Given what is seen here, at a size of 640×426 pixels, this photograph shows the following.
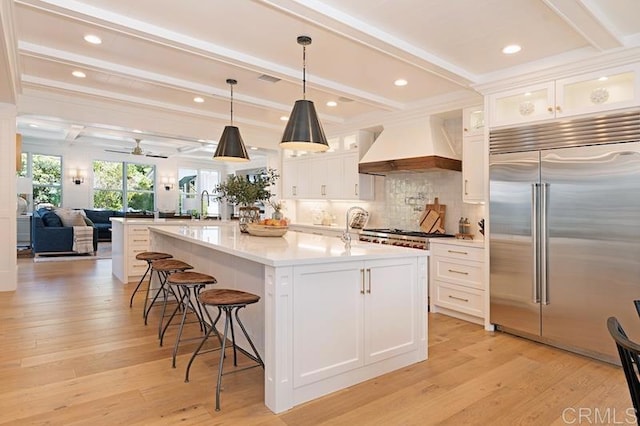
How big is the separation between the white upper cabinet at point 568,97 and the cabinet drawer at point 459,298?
1.78m

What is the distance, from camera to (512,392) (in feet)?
8.64

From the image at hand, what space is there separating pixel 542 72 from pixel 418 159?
5.65 ft

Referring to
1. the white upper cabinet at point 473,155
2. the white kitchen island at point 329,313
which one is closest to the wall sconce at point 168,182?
the white kitchen island at point 329,313

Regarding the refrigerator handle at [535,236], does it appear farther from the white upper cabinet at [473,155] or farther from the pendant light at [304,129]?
the pendant light at [304,129]

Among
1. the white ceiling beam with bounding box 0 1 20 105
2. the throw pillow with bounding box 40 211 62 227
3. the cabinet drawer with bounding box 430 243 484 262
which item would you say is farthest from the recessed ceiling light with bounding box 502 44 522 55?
the throw pillow with bounding box 40 211 62 227

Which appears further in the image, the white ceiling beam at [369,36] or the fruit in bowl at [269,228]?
the fruit in bowl at [269,228]

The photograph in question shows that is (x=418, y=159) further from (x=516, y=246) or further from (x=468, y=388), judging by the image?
(x=468, y=388)

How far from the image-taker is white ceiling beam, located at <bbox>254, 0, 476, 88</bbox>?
264 centimetres

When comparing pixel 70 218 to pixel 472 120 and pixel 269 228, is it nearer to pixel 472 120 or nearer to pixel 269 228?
pixel 269 228

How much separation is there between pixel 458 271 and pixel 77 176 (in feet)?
36.5

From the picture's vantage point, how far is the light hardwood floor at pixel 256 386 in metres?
2.29

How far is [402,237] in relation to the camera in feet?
16.4

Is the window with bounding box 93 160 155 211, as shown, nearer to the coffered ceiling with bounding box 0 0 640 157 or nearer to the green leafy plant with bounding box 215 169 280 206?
the coffered ceiling with bounding box 0 0 640 157

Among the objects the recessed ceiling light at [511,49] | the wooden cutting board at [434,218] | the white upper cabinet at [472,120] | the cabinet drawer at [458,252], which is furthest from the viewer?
the wooden cutting board at [434,218]
